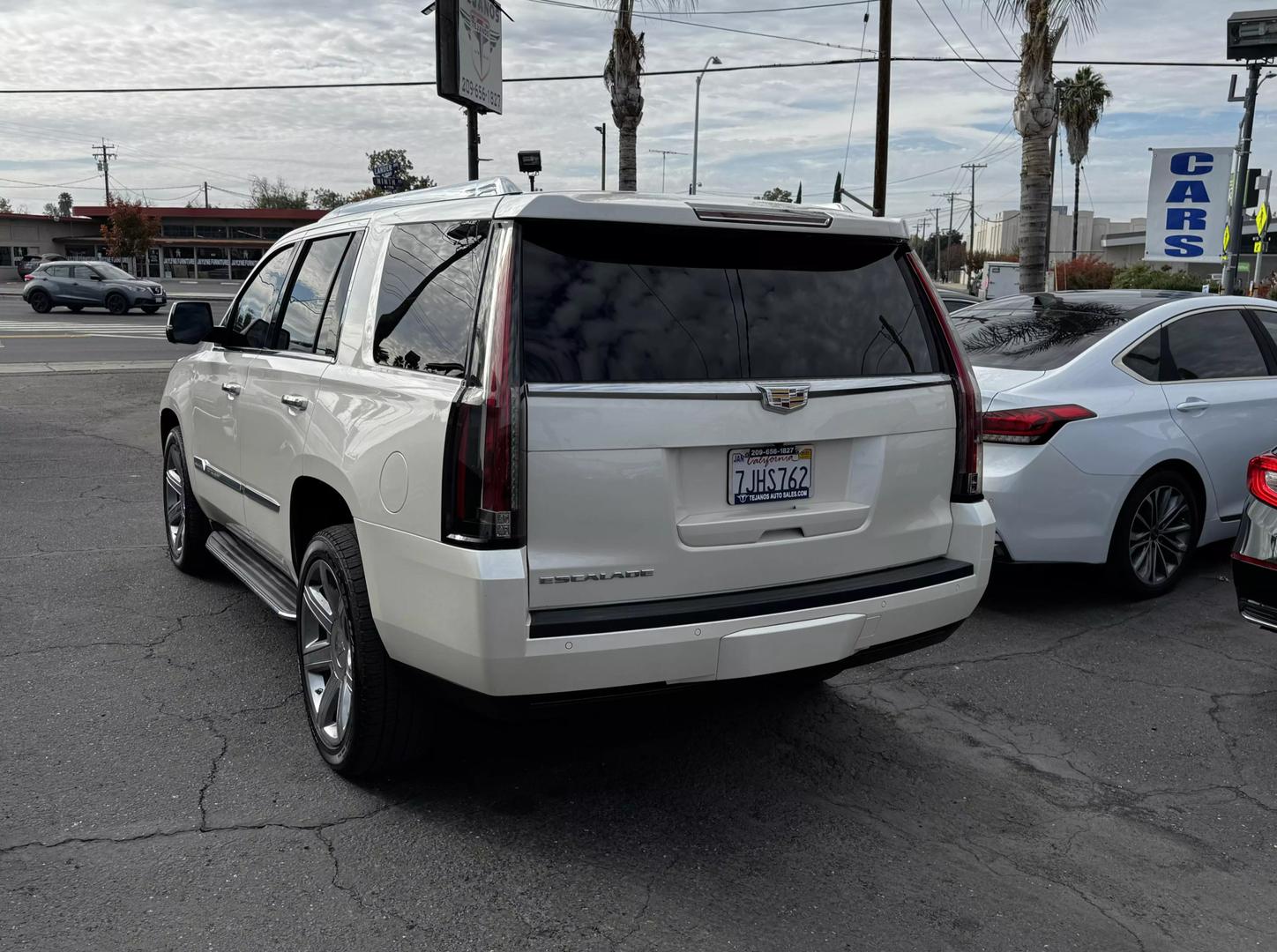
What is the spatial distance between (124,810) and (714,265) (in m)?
2.51

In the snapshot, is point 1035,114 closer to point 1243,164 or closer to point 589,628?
point 1243,164

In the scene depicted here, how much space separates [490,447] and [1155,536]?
14.5 ft

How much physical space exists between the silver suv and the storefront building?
4992 centimetres

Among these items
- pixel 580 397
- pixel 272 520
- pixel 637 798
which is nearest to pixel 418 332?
pixel 580 397

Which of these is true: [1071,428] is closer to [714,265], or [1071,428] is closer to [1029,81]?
[714,265]

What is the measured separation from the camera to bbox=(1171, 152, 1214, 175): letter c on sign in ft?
56.2

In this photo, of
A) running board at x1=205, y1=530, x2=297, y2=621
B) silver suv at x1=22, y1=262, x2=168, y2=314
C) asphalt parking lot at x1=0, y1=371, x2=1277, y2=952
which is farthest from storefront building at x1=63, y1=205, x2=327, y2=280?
asphalt parking lot at x1=0, y1=371, x2=1277, y2=952

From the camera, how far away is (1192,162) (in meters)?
17.2

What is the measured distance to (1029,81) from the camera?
15359 millimetres

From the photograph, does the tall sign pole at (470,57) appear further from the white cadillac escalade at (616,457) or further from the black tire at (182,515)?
the white cadillac escalade at (616,457)

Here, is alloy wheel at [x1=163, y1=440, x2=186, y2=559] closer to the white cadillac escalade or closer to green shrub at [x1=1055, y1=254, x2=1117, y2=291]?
the white cadillac escalade

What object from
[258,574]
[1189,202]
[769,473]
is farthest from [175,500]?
[1189,202]

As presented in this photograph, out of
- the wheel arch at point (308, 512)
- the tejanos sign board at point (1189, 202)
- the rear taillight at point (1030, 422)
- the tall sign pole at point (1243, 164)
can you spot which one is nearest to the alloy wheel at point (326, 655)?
the wheel arch at point (308, 512)

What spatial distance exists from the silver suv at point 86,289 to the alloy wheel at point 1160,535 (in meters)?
34.1
